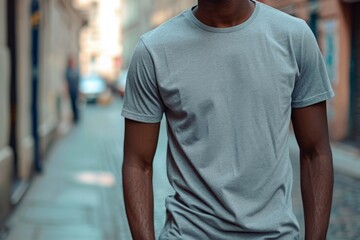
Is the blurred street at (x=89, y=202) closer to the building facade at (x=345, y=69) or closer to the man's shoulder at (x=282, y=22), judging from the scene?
the building facade at (x=345, y=69)

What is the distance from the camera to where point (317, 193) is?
2.29 metres

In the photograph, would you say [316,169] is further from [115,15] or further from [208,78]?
[115,15]

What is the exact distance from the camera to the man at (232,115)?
2.20m

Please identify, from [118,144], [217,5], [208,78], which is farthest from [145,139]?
[118,144]

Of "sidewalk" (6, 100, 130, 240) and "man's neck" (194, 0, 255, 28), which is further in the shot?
"sidewalk" (6, 100, 130, 240)

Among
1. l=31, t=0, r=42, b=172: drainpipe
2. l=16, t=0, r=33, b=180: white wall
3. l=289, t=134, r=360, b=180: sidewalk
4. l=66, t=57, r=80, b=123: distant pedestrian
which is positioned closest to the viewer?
l=16, t=0, r=33, b=180: white wall

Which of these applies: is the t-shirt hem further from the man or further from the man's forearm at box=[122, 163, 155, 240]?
the man's forearm at box=[122, 163, 155, 240]

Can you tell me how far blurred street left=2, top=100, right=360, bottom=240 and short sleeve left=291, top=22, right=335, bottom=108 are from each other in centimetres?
425

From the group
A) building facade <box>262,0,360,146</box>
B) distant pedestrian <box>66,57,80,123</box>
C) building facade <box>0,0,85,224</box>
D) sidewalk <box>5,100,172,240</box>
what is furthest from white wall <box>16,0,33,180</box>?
distant pedestrian <box>66,57,80,123</box>

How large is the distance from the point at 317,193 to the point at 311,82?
0.31 m

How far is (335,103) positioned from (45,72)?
5.24 m

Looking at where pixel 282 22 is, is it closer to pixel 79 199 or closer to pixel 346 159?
pixel 79 199

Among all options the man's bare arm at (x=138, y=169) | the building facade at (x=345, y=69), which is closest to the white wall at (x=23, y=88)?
the building facade at (x=345, y=69)

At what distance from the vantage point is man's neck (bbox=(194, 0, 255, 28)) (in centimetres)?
224
